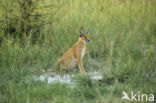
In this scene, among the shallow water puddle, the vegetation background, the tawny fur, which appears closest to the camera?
the vegetation background

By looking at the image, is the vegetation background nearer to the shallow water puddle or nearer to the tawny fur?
the shallow water puddle

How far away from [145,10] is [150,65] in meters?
4.26

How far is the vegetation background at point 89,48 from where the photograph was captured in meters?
4.95

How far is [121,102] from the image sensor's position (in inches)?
177

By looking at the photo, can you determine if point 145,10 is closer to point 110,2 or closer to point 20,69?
point 110,2

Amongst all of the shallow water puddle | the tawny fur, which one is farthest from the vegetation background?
the tawny fur

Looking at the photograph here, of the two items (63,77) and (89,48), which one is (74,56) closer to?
(63,77)

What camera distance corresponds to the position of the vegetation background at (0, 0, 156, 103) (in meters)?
4.95

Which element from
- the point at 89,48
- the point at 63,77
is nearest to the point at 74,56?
the point at 63,77

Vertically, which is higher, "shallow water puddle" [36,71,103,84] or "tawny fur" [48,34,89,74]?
"tawny fur" [48,34,89,74]

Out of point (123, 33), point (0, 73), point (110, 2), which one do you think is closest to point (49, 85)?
point (0, 73)

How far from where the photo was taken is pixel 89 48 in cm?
738

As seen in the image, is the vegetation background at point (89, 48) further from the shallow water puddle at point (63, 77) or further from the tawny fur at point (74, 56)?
the tawny fur at point (74, 56)

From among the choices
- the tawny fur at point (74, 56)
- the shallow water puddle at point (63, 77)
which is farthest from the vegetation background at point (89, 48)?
the tawny fur at point (74, 56)
